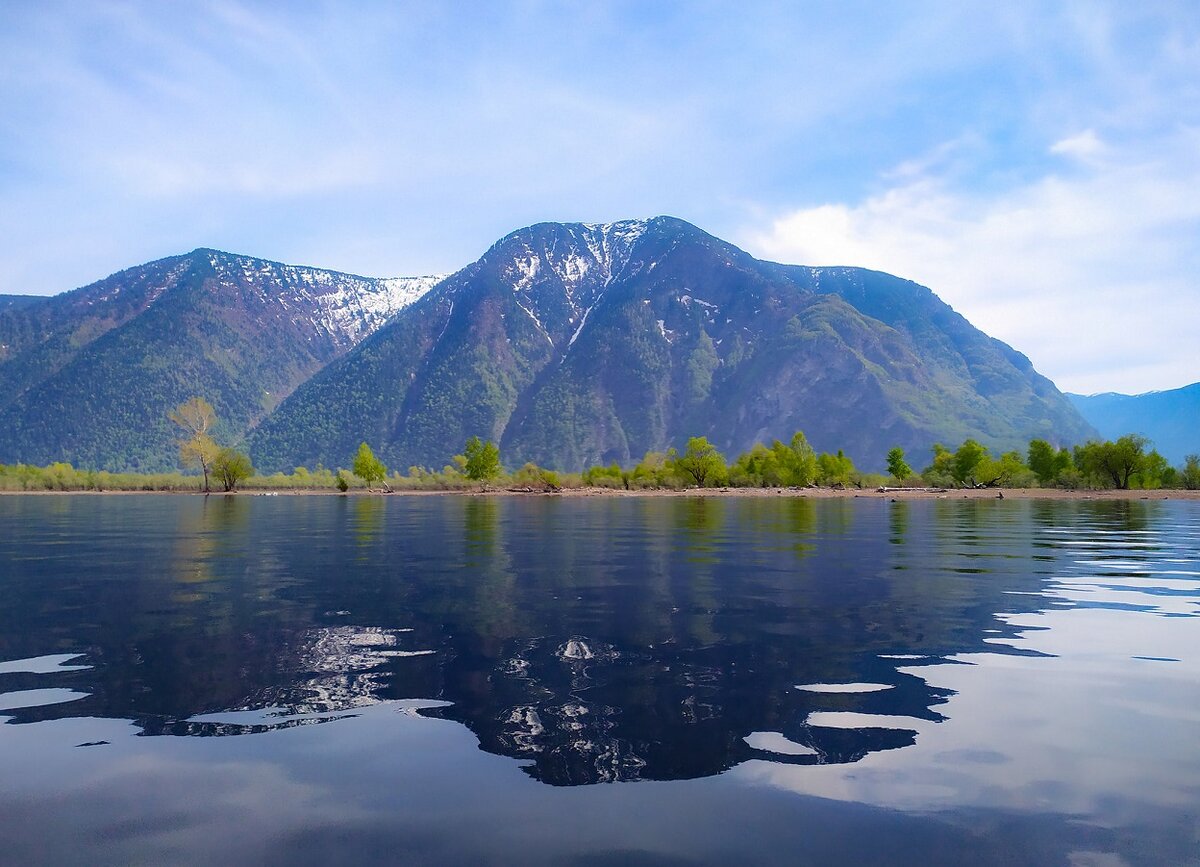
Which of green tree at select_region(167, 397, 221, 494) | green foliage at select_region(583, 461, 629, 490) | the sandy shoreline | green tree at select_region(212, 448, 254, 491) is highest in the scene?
green tree at select_region(167, 397, 221, 494)

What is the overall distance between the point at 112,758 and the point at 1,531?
170 ft

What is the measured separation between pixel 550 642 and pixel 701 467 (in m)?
164

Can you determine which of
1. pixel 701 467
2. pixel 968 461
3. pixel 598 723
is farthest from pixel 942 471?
pixel 598 723

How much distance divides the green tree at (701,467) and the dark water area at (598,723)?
504ft

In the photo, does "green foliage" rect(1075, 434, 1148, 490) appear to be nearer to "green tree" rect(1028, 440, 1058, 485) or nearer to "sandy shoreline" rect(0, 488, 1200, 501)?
"sandy shoreline" rect(0, 488, 1200, 501)

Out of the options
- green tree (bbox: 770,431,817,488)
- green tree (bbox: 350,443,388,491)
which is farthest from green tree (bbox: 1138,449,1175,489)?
green tree (bbox: 350,443,388,491)

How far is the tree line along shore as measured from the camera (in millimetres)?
150125

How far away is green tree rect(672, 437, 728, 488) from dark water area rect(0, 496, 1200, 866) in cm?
15360

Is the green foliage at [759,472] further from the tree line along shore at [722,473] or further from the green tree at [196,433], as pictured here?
the green tree at [196,433]

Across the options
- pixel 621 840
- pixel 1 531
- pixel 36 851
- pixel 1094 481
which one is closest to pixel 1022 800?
pixel 621 840

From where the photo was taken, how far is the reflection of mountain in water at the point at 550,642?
33.0 feet

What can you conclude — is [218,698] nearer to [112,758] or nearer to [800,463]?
[112,758]

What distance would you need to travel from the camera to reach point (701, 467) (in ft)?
582

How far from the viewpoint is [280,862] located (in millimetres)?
6473
